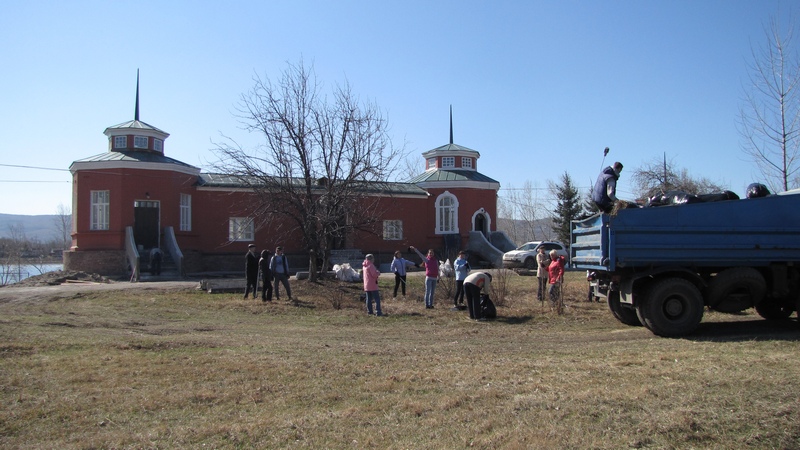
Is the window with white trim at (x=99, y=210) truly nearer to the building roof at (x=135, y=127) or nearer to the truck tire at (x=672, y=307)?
the building roof at (x=135, y=127)

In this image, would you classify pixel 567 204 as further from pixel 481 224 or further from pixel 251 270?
pixel 251 270

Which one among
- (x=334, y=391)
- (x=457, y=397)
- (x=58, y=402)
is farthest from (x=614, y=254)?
(x=58, y=402)

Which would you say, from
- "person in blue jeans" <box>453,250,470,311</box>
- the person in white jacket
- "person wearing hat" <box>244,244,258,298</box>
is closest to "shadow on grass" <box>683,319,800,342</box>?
the person in white jacket

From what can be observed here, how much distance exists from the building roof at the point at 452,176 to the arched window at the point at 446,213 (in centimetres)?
110

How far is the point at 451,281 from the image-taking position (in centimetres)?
1700

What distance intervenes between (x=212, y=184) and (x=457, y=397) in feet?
80.6

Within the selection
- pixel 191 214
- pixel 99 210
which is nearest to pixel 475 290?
pixel 191 214

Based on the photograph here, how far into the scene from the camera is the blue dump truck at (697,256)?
10383 millimetres

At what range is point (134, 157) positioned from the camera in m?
26.9

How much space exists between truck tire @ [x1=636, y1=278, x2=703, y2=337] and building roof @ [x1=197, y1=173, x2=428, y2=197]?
41.6ft

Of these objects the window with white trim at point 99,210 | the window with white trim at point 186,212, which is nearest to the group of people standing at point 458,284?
the window with white trim at point 186,212

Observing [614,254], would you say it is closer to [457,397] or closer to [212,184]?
[457,397]

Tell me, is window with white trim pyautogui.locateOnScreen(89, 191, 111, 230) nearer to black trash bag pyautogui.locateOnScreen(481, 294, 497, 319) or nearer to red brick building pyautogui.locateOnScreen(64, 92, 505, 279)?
red brick building pyautogui.locateOnScreen(64, 92, 505, 279)

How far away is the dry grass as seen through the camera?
536 cm
